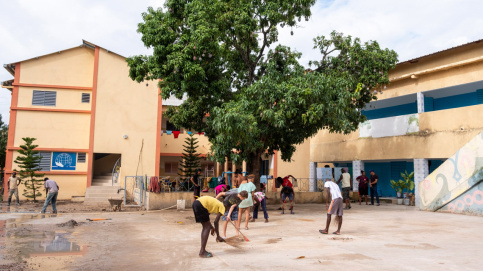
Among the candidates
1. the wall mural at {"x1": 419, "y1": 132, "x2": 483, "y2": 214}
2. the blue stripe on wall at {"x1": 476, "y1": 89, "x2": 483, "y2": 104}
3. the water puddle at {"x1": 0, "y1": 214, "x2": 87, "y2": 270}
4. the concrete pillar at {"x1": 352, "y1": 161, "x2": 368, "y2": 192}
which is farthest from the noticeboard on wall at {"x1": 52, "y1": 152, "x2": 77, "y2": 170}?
the blue stripe on wall at {"x1": 476, "y1": 89, "x2": 483, "y2": 104}

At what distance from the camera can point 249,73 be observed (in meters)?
15.7

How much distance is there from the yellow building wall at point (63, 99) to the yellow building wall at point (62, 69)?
0.43m

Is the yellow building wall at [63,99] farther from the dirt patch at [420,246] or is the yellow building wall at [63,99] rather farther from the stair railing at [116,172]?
the dirt patch at [420,246]

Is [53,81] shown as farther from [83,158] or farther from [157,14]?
[157,14]

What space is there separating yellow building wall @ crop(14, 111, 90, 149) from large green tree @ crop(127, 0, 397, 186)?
9996 mm

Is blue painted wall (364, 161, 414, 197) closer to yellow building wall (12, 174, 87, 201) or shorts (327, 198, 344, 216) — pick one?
shorts (327, 198, 344, 216)

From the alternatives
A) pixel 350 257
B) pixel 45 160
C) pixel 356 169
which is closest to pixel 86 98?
pixel 45 160

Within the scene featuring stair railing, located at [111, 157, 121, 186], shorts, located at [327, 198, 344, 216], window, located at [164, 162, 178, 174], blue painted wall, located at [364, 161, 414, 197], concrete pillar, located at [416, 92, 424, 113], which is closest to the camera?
shorts, located at [327, 198, 344, 216]

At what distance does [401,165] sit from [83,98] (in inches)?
740

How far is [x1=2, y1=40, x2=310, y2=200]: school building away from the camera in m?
22.7

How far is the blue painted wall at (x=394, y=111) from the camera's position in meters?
20.8

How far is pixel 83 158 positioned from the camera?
23156mm

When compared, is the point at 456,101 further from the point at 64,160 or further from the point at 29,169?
the point at 29,169

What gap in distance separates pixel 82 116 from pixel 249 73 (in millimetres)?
12666
